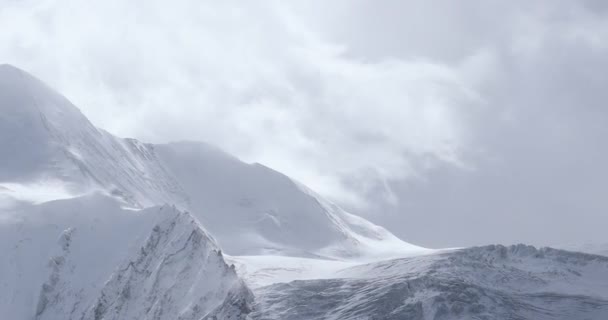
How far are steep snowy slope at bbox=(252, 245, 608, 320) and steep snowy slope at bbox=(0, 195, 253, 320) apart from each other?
10.5 metres

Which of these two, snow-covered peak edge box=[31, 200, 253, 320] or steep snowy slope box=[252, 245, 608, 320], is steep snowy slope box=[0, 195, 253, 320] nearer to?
snow-covered peak edge box=[31, 200, 253, 320]

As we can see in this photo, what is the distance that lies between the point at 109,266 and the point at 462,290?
59146mm

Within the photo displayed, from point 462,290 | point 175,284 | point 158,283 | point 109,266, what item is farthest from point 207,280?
point 462,290

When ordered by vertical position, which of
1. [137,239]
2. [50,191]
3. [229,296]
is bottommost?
[229,296]

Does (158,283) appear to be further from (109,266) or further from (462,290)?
(462,290)

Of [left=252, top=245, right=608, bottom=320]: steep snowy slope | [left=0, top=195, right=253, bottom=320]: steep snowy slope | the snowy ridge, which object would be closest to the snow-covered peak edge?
the snowy ridge

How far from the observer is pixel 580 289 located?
167 metres

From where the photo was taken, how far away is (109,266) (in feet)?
571

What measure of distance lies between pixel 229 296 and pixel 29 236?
137 ft

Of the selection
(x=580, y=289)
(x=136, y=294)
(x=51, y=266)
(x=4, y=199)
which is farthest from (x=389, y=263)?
(x=4, y=199)

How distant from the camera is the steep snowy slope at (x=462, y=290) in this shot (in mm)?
157500

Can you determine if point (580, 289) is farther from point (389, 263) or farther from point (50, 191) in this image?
point (50, 191)

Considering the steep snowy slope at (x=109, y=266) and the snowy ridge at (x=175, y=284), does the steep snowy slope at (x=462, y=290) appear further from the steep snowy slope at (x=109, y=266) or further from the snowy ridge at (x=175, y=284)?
the steep snowy slope at (x=109, y=266)

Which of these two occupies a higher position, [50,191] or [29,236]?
[50,191]
